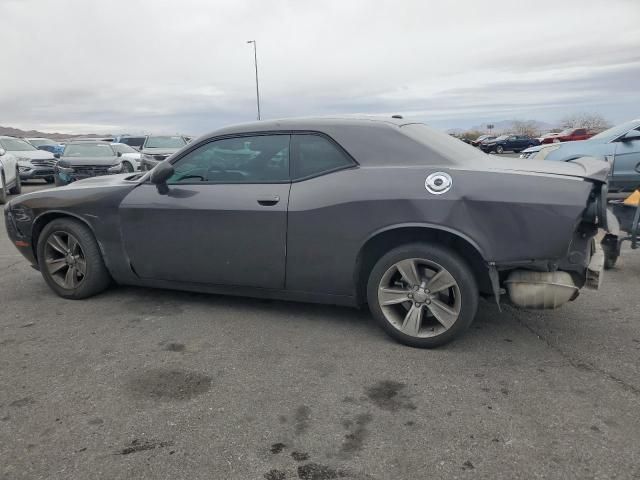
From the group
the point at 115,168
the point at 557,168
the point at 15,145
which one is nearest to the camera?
the point at 557,168

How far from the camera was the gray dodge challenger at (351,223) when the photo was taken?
10.8 ft

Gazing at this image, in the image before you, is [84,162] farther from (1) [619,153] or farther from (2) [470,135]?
(2) [470,135]

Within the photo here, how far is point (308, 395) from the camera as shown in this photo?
2961 millimetres

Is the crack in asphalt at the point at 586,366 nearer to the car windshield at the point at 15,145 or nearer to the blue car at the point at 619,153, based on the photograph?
the blue car at the point at 619,153

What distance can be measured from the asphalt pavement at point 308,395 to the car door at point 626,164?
5.12 meters

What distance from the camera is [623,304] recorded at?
442cm

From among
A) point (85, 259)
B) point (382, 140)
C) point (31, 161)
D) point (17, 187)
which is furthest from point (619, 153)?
point (31, 161)

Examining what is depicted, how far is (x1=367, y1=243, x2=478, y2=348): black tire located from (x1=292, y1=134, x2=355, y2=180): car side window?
30.2 inches

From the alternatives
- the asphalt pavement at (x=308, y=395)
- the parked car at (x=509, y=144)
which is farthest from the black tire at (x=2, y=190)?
the parked car at (x=509, y=144)

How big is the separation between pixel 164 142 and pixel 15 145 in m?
5.24

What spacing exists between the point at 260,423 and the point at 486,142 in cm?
4271

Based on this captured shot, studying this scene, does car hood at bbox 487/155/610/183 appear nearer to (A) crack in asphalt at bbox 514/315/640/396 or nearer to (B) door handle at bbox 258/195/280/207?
(A) crack in asphalt at bbox 514/315/640/396

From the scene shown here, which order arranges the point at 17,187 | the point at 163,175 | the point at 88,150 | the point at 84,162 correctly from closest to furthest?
1. the point at 163,175
2. the point at 17,187
3. the point at 84,162
4. the point at 88,150

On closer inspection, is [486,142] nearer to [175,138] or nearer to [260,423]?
[175,138]
